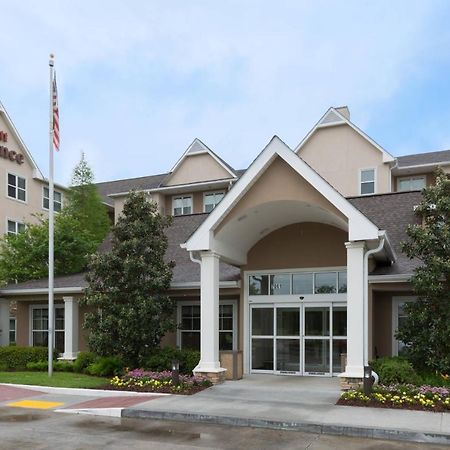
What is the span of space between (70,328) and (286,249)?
26.8ft

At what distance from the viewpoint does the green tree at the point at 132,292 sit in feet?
53.1

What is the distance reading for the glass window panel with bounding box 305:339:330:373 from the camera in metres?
16.3

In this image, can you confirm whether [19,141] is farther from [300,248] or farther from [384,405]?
[384,405]

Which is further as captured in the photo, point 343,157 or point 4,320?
point 343,157

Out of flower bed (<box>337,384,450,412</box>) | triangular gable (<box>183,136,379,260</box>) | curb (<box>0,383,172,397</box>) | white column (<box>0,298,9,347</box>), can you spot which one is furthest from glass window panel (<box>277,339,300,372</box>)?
white column (<box>0,298,9,347</box>)

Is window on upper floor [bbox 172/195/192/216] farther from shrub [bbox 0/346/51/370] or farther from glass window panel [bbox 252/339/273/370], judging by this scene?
glass window panel [bbox 252/339/273/370]

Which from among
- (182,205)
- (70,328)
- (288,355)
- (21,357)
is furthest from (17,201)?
(288,355)

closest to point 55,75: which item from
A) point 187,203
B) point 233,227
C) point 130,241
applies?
point 130,241

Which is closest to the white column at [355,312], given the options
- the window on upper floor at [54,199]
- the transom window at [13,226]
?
the transom window at [13,226]

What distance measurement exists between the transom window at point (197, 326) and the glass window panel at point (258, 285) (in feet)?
3.27

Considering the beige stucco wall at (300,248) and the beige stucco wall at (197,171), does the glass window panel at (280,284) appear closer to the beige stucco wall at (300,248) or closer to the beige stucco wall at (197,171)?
the beige stucco wall at (300,248)

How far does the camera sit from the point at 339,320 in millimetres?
16203

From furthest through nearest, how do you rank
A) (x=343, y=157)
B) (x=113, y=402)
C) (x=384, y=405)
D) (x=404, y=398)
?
1. (x=343, y=157)
2. (x=113, y=402)
3. (x=404, y=398)
4. (x=384, y=405)

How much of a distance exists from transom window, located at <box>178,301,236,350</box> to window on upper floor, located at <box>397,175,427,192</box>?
1710 centimetres
